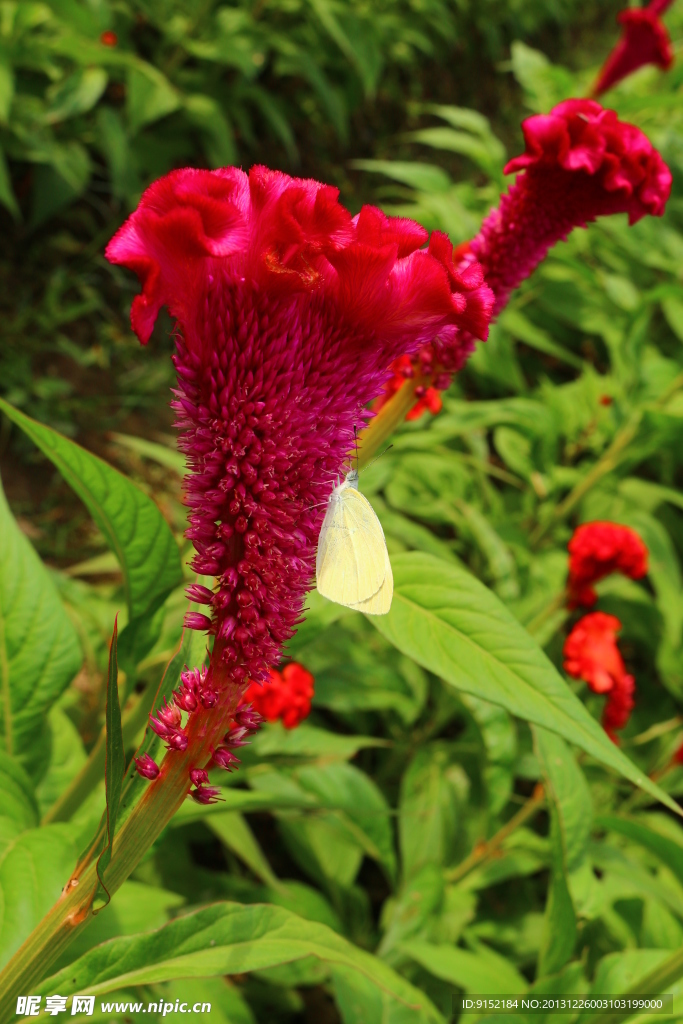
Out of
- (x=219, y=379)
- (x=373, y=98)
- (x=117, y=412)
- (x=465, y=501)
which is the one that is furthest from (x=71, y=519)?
(x=373, y=98)

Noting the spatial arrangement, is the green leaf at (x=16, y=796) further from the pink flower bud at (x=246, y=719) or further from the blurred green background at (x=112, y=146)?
the blurred green background at (x=112, y=146)

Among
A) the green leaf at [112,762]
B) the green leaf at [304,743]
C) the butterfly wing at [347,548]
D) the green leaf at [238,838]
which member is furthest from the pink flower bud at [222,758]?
the green leaf at [238,838]

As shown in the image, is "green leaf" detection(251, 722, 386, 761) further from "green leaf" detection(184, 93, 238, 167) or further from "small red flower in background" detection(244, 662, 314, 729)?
"green leaf" detection(184, 93, 238, 167)

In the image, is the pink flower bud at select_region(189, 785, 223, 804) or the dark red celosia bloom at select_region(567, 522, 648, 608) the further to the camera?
the dark red celosia bloom at select_region(567, 522, 648, 608)

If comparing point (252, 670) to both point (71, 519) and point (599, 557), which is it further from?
point (71, 519)

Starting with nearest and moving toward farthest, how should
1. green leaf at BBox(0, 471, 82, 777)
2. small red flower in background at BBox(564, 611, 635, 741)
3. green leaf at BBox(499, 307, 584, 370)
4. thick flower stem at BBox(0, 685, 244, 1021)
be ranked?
thick flower stem at BBox(0, 685, 244, 1021) → green leaf at BBox(0, 471, 82, 777) → small red flower in background at BBox(564, 611, 635, 741) → green leaf at BBox(499, 307, 584, 370)

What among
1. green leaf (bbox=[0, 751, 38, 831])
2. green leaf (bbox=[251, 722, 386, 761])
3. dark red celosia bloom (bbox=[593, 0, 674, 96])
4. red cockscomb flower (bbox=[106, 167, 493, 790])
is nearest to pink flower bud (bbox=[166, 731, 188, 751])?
red cockscomb flower (bbox=[106, 167, 493, 790])
